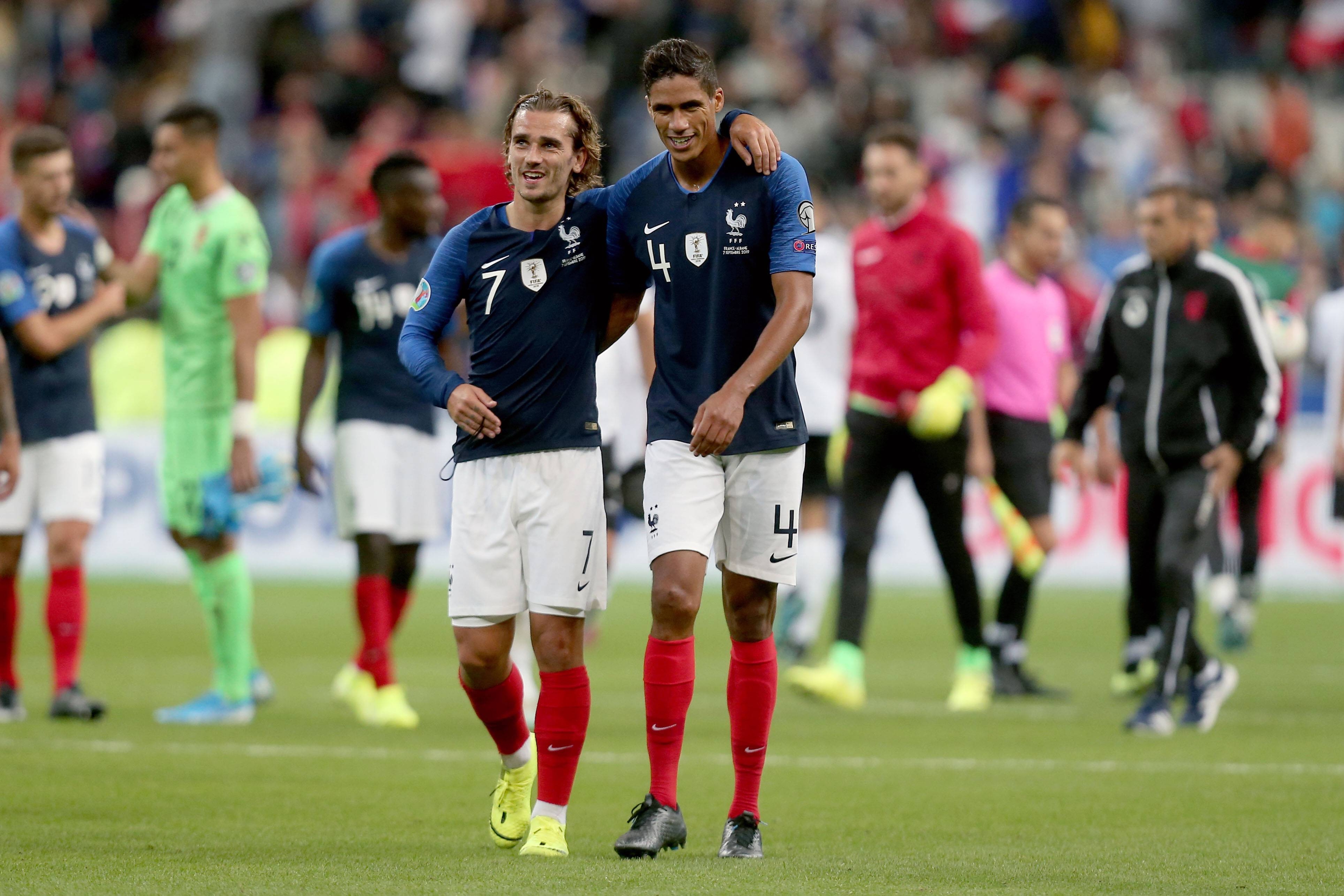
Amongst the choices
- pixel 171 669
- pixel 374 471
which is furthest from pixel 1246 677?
pixel 171 669

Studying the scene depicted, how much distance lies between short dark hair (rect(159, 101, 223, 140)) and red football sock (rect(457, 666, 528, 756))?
402cm

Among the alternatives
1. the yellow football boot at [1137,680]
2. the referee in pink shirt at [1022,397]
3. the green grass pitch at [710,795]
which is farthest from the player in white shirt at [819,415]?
the yellow football boot at [1137,680]

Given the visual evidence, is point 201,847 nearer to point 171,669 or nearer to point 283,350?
point 171,669

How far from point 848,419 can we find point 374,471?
2374mm

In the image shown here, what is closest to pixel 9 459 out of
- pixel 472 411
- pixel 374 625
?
pixel 374 625

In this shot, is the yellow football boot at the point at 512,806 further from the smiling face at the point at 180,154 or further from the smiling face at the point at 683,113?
the smiling face at the point at 180,154

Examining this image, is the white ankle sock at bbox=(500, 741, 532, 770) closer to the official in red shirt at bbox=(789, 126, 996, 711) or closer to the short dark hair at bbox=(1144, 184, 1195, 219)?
the official in red shirt at bbox=(789, 126, 996, 711)

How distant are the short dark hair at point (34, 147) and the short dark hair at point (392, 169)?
137cm

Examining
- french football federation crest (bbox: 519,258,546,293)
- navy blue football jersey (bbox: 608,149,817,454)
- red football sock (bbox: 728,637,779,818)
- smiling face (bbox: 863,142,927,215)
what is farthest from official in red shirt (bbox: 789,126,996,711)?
french football federation crest (bbox: 519,258,546,293)

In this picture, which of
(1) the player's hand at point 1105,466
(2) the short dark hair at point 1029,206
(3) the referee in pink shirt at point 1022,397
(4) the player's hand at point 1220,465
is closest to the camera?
(4) the player's hand at point 1220,465

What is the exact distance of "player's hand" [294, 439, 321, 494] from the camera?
28.7 ft

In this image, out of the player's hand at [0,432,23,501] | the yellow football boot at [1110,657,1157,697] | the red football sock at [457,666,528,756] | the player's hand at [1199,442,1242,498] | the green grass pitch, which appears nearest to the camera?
the green grass pitch

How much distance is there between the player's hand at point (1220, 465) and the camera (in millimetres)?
8500

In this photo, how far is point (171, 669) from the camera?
10648 millimetres
